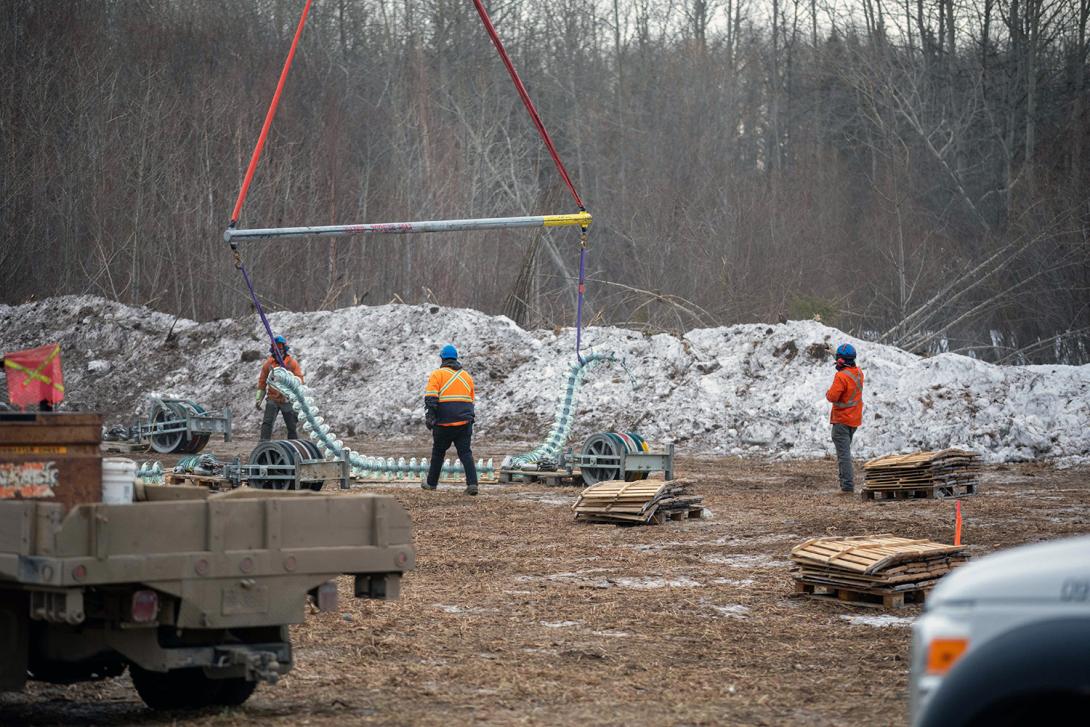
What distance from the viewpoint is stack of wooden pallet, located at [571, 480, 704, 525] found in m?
15.5

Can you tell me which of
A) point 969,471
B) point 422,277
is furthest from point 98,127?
point 969,471

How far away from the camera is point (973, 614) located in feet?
12.6

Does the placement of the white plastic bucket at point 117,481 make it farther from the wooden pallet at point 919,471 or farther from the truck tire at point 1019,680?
the wooden pallet at point 919,471

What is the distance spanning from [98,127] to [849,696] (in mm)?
39863

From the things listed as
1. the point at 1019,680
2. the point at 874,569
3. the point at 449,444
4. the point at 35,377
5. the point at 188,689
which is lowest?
the point at 188,689

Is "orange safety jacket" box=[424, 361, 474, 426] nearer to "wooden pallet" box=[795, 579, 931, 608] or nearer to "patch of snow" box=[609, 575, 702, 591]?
"patch of snow" box=[609, 575, 702, 591]

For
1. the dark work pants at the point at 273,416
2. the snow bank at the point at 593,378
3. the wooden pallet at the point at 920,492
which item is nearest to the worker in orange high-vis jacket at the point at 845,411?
the wooden pallet at the point at 920,492

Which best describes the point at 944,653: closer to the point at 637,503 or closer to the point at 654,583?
the point at 654,583

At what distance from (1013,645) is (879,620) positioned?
265 inches

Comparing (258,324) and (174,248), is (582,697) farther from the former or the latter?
(174,248)

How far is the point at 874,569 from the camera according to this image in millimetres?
10562

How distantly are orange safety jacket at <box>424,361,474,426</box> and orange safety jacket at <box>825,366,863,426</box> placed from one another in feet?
16.4

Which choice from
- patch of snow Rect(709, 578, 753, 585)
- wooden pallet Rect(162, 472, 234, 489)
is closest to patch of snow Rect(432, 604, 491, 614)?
patch of snow Rect(709, 578, 753, 585)

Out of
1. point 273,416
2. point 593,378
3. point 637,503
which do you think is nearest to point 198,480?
point 273,416
